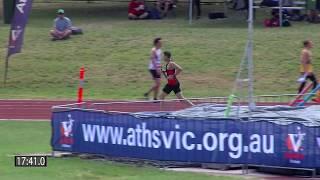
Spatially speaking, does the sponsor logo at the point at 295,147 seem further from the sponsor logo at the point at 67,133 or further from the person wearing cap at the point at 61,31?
the person wearing cap at the point at 61,31

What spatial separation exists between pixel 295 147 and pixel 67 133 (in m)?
4.34

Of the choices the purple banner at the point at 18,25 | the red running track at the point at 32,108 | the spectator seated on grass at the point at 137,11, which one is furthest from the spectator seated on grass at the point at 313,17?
the red running track at the point at 32,108

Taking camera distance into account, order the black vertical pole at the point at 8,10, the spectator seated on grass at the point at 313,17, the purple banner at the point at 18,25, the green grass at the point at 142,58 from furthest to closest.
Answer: the black vertical pole at the point at 8,10, the spectator seated on grass at the point at 313,17, the green grass at the point at 142,58, the purple banner at the point at 18,25

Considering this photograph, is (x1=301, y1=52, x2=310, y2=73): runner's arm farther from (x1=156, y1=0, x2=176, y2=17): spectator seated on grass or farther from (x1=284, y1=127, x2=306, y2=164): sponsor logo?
(x1=156, y1=0, x2=176, y2=17): spectator seated on grass

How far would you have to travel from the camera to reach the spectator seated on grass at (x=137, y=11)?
1550 inches

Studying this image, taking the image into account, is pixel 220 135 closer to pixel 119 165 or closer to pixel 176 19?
pixel 119 165

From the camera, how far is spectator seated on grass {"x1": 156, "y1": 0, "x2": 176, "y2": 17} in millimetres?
40281

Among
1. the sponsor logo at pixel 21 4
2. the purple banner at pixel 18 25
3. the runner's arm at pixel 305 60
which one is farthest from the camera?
the purple banner at pixel 18 25

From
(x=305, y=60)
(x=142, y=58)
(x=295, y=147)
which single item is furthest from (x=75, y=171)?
(x=142, y=58)

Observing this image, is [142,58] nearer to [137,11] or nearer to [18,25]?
[18,25]

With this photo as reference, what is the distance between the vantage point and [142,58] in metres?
31.3

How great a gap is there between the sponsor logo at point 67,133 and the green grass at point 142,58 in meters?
10.3
